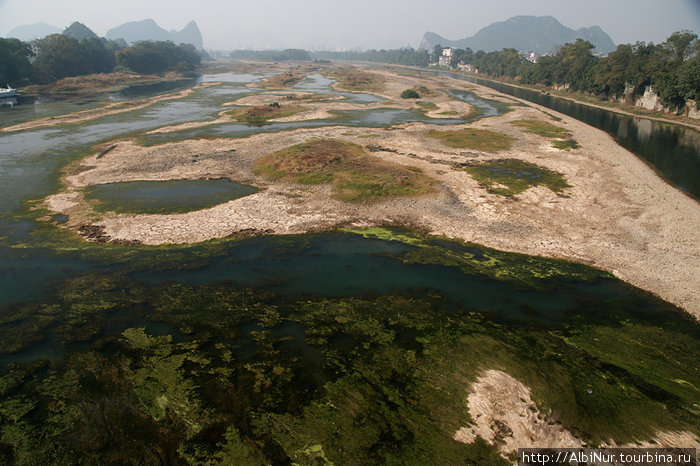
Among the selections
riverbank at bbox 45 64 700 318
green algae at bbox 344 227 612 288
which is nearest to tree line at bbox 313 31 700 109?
riverbank at bbox 45 64 700 318

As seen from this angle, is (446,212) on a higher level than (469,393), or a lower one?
higher

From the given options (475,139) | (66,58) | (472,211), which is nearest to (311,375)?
(472,211)

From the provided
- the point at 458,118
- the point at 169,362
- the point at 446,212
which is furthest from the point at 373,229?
the point at 458,118

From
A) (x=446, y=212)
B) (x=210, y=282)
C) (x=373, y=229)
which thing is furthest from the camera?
(x=446, y=212)

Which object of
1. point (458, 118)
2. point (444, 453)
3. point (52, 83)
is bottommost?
point (444, 453)

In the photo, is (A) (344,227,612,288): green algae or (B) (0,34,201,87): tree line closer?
(A) (344,227,612,288): green algae

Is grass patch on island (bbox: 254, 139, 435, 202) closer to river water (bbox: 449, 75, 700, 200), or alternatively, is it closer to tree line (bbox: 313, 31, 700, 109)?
river water (bbox: 449, 75, 700, 200)

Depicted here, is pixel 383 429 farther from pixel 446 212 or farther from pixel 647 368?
pixel 446 212
